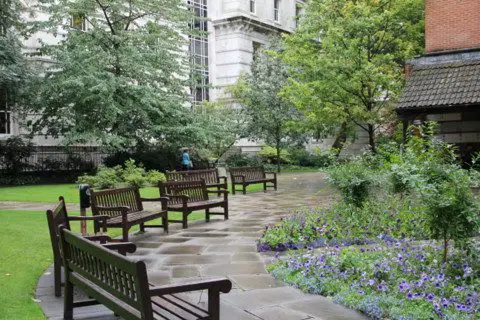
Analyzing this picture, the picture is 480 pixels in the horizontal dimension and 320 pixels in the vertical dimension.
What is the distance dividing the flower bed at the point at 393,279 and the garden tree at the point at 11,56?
18.6m

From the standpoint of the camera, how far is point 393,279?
225 inches

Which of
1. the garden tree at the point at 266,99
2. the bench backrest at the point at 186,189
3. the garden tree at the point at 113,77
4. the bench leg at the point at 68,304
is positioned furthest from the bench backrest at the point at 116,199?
the garden tree at the point at 266,99

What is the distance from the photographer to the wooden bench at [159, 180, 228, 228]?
10898mm

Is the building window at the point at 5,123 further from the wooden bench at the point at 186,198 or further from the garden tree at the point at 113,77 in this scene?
the wooden bench at the point at 186,198

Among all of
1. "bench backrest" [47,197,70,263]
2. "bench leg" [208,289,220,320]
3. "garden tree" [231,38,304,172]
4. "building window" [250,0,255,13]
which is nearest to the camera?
"bench leg" [208,289,220,320]

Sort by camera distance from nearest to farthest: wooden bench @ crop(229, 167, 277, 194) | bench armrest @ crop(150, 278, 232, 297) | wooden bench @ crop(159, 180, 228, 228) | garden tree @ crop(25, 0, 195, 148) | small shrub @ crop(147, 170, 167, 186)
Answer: bench armrest @ crop(150, 278, 232, 297) < wooden bench @ crop(159, 180, 228, 228) < wooden bench @ crop(229, 167, 277, 194) < small shrub @ crop(147, 170, 167, 186) < garden tree @ crop(25, 0, 195, 148)

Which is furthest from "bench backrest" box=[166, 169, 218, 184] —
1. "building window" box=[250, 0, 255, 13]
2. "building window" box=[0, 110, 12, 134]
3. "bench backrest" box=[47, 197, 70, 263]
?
"building window" box=[250, 0, 255, 13]

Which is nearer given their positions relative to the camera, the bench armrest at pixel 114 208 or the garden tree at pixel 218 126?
the bench armrest at pixel 114 208

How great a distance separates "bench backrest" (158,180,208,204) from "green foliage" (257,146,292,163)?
878 inches

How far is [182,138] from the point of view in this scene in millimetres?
24703

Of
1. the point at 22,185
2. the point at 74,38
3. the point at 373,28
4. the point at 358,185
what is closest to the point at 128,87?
the point at 74,38

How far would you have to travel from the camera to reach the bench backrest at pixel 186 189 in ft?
38.0

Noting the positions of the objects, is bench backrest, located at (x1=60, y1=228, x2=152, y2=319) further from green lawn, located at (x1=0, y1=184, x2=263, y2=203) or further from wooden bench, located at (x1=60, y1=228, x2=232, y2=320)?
green lawn, located at (x1=0, y1=184, x2=263, y2=203)

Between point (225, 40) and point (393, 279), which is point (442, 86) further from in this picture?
point (225, 40)
